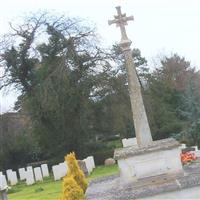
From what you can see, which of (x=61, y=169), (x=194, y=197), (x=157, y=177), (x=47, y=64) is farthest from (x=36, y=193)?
(x=47, y=64)

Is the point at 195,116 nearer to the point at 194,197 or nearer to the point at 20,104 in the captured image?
the point at 20,104

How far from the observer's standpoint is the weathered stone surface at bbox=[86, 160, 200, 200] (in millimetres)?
9875

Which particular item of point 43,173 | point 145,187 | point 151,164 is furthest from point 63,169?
point 145,187

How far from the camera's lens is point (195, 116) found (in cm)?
3334

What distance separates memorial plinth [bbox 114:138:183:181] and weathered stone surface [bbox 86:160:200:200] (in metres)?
0.14

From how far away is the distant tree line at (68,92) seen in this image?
31.1 meters

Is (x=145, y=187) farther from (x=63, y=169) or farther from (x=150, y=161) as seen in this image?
(x=63, y=169)

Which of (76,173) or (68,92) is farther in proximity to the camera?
(68,92)

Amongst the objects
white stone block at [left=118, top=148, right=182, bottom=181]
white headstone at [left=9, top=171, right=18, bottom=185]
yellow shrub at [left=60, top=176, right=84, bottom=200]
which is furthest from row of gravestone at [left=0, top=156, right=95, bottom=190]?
yellow shrub at [left=60, top=176, right=84, bottom=200]

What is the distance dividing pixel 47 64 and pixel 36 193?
13569 millimetres

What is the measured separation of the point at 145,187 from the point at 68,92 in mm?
20376

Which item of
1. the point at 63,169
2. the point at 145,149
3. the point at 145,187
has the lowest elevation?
the point at 145,187

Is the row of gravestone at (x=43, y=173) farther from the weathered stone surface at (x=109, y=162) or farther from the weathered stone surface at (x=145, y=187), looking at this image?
the weathered stone surface at (x=145, y=187)

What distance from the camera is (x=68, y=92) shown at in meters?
30.8
